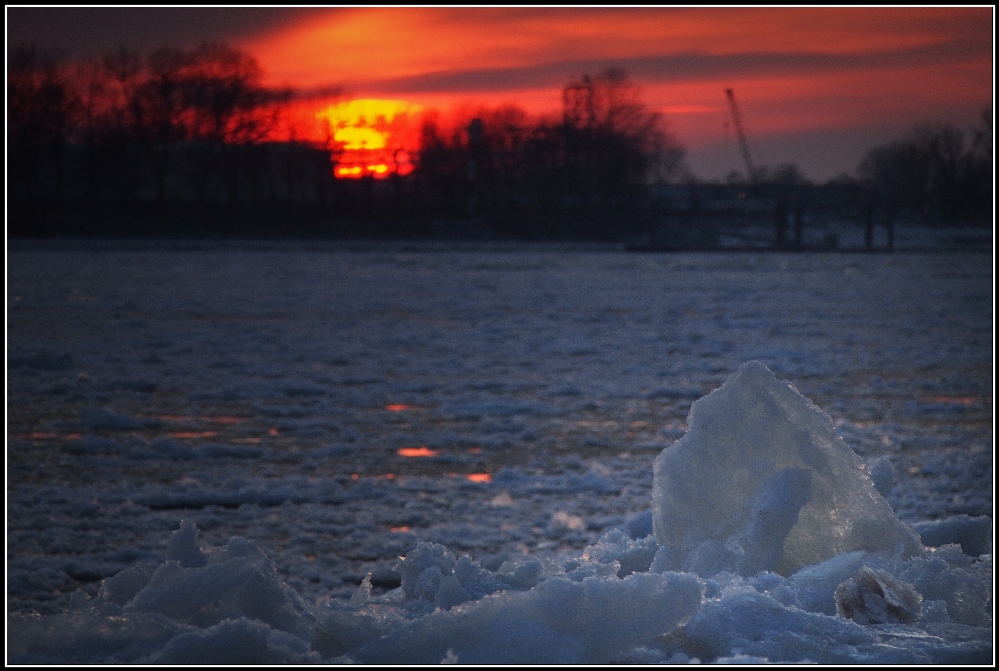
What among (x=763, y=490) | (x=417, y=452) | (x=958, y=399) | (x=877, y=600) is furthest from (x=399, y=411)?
(x=877, y=600)

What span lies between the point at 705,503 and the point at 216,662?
71.6 inches

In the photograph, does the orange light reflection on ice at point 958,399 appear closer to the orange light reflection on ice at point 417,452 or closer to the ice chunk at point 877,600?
the orange light reflection on ice at point 417,452

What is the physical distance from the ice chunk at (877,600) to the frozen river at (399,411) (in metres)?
1.84

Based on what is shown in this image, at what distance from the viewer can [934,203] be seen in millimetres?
65375

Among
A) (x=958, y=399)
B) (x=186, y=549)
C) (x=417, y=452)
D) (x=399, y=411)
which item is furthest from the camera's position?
(x=958, y=399)

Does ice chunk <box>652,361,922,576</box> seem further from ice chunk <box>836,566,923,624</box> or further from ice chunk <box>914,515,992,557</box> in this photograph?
ice chunk <box>914,515,992,557</box>

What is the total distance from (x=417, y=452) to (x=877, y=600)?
4.17 m

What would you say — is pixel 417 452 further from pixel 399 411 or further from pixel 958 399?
pixel 958 399

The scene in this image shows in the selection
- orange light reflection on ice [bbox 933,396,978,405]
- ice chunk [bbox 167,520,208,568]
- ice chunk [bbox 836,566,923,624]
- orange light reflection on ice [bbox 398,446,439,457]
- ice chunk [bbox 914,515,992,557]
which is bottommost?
orange light reflection on ice [bbox 933,396,978,405]

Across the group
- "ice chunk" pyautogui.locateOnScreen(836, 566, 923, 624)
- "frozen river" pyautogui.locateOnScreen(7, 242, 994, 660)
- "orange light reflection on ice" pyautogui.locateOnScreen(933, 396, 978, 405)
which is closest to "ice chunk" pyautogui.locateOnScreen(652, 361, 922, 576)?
"ice chunk" pyautogui.locateOnScreen(836, 566, 923, 624)

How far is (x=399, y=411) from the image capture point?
27.6 ft

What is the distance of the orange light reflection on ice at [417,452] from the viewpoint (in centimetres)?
689

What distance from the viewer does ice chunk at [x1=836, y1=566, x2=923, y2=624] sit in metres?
3.17

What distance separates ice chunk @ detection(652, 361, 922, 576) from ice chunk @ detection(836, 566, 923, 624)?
1.12 ft
